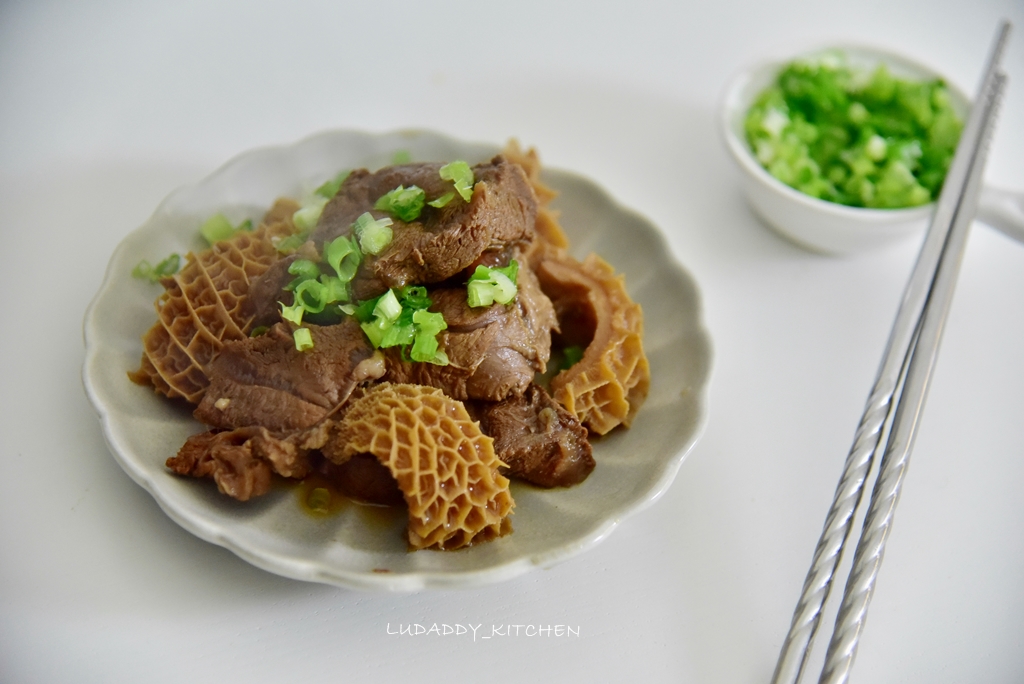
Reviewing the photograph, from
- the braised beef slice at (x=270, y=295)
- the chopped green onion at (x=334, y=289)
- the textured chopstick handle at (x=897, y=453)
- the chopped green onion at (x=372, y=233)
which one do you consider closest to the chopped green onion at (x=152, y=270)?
the braised beef slice at (x=270, y=295)

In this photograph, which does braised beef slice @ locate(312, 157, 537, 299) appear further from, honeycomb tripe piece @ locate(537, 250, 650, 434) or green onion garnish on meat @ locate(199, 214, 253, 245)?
green onion garnish on meat @ locate(199, 214, 253, 245)

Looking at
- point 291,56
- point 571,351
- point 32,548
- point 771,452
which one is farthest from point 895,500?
point 291,56

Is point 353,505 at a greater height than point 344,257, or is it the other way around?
point 344,257

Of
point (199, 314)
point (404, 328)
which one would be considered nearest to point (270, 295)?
point (199, 314)

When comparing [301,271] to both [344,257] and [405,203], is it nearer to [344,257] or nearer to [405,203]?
[344,257]

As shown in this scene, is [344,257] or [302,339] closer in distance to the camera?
[302,339]

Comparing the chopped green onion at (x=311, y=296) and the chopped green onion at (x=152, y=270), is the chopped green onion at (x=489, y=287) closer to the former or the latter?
the chopped green onion at (x=311, y=296)
